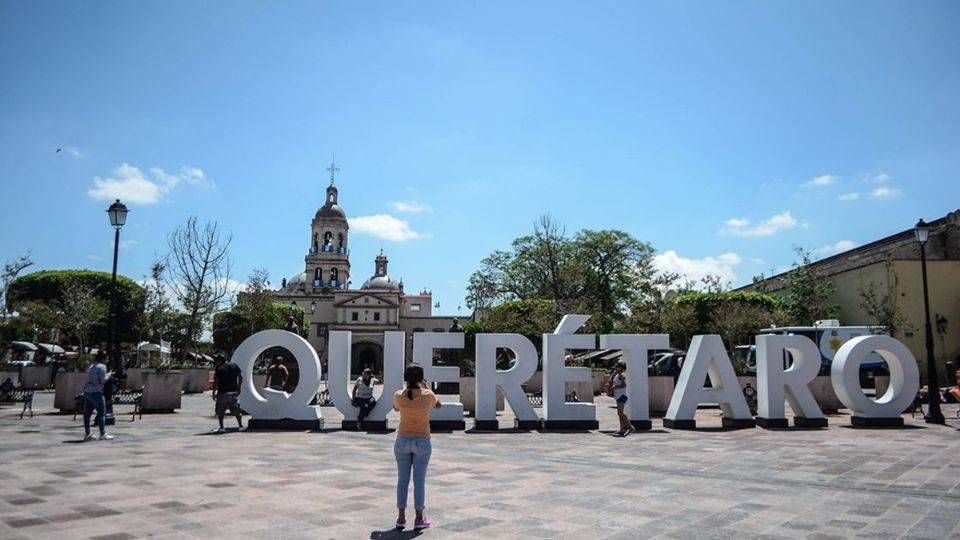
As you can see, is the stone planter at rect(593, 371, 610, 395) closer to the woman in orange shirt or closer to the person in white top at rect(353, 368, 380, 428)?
the person in white top at rect(353, 368, 380, 428)

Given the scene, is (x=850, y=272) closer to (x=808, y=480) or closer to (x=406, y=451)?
(x=808, y=480)

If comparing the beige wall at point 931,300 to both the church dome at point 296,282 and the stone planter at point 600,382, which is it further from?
the church dome at point 296,282

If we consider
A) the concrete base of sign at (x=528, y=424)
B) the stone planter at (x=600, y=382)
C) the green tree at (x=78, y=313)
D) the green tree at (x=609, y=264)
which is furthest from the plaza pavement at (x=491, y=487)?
the green tree at (x=609, y=264)

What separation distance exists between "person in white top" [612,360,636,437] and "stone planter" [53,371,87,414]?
13.8m

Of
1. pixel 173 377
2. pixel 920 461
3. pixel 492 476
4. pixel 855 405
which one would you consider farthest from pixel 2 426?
pixel 855 405

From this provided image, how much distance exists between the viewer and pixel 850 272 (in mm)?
37750

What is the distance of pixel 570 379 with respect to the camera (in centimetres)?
1451

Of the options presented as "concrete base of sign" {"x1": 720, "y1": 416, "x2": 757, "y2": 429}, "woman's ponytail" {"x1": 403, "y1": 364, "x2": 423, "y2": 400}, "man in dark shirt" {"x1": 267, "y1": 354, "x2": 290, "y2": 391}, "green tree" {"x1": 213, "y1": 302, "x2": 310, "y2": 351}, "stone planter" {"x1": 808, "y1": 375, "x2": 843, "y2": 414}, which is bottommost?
"concrete base of sign" {"x1": 720, "y1": 416, "x2": 757, "y2": 429}

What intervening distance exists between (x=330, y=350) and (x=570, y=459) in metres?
6.47

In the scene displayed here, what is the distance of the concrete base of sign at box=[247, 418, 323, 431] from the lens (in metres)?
14.1

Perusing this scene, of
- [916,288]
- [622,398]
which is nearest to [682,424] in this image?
[622,398]

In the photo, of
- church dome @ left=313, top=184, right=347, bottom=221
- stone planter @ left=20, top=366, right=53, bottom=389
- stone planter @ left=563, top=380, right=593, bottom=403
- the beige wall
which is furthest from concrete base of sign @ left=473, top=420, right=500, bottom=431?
church dome @ left=313, top=184, right=347, bottom=221

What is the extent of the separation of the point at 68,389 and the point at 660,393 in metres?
16.7

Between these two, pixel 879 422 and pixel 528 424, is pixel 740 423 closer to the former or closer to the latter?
pixel 879 422
